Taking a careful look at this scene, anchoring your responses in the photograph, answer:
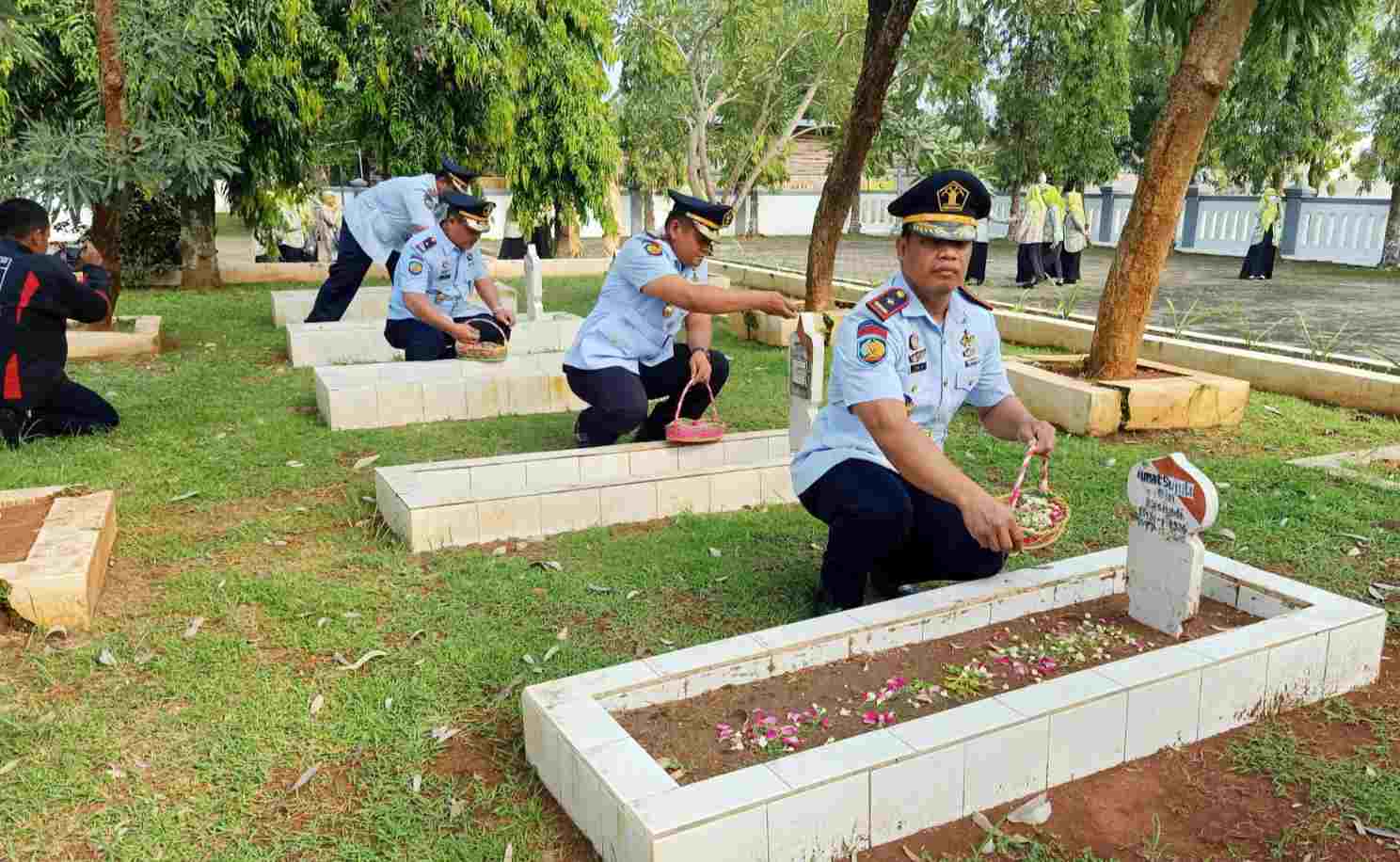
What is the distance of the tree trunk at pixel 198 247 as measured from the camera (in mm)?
13672

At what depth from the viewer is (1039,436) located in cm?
340

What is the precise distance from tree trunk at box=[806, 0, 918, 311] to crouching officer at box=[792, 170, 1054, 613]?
537 centimetres

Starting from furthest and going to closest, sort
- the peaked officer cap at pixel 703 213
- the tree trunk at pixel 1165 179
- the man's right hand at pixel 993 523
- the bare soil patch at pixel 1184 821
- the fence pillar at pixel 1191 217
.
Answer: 1. the fence pillar at pixel 1191 217
2. the tree trunk at pixel 1165 179
3. the peaked officer cap at pixel 703 213
4. the man's right hand at pixel 993 523
5. the bare soil patch at pixel 1184 821

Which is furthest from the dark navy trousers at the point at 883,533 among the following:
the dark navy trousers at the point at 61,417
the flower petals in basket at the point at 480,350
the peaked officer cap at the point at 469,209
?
the dark navy trousers at the point at 61,417

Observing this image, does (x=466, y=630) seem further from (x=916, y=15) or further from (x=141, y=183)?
(x=916, y=15)

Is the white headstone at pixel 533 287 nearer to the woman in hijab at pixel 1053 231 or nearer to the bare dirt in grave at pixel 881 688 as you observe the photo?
the bare dirt in grave at pixel 881 688

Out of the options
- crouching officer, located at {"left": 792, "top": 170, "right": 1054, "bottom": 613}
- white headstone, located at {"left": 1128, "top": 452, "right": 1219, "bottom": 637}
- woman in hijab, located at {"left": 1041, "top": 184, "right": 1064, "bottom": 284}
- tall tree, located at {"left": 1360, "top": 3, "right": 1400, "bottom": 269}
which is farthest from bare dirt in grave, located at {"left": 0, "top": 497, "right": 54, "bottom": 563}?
tall tree, located at {"left": 1360, "top": 3, "right": 1400, "bottom": 269}

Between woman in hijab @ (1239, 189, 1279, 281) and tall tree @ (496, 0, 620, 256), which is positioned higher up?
tall tree @ (496, 0, 620, 256)

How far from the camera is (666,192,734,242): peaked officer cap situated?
484cm

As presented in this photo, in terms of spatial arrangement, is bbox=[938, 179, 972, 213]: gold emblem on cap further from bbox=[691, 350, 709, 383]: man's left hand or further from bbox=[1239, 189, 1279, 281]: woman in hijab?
bbox=[1239, 189, 1279, 281]: woman in hijab

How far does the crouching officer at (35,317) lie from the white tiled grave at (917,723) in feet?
14.5

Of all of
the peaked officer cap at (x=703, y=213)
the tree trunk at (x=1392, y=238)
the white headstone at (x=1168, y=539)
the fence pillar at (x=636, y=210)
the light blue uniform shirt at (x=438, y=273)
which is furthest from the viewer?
the fence pillar at (x=636, y=210)

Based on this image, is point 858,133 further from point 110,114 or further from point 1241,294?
point 1241,294

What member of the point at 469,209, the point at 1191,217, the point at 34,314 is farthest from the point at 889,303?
the point at 1191,217
